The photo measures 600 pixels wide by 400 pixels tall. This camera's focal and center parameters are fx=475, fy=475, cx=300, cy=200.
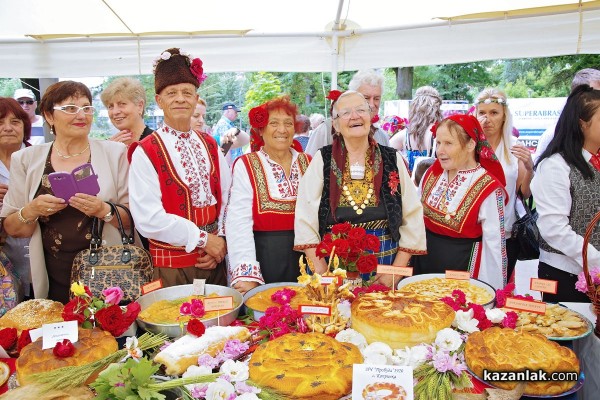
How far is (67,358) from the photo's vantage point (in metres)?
1.50

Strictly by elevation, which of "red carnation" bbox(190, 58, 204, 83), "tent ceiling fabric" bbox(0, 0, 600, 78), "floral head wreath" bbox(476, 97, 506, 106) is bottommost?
"floral head wreath" bbox(476, 97, 506, 106)

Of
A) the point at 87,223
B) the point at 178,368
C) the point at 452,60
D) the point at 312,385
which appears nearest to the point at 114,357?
the point at 178,368

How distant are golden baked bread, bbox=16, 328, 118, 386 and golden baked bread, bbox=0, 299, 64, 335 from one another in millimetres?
276

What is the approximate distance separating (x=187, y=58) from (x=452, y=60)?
2.57 m

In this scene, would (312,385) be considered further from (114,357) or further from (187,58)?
(187,58)

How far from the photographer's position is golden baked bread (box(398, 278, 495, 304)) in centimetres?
201

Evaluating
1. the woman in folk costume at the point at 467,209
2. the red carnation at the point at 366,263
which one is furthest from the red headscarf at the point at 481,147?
the red carnation at the point at 366,263

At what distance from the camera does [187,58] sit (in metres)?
2.48

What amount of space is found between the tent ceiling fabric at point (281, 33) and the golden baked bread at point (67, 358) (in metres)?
3.01

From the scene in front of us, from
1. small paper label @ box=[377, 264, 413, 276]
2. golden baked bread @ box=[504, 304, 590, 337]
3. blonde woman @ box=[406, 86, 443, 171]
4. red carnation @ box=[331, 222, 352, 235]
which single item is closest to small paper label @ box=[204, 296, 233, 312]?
red carnation @ box=[331, 222, 352, 235]

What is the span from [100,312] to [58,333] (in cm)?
15

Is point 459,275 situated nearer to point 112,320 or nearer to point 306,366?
point 306,366

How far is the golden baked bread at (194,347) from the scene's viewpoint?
146cm

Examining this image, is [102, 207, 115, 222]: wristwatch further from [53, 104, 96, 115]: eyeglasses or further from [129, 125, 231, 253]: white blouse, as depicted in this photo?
[53, 104, 96, 115]: eyeglasses
